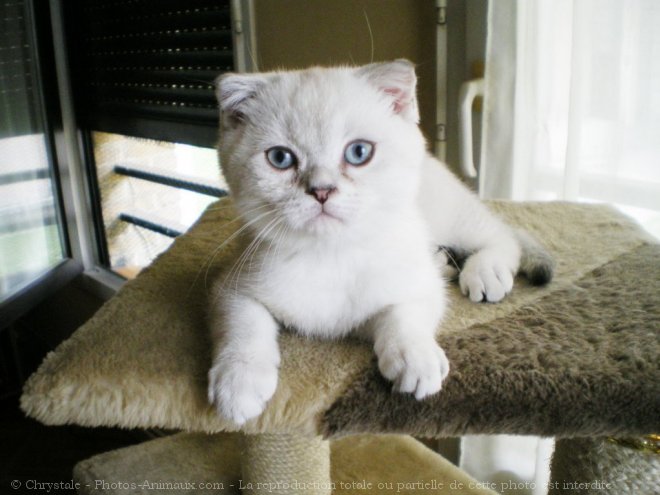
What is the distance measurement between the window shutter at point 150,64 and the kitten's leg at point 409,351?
4.26 ft

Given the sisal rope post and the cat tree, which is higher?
the cat tree

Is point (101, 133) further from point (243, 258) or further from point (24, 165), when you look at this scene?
point (243, 258)

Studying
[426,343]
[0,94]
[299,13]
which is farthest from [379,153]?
[0,94]

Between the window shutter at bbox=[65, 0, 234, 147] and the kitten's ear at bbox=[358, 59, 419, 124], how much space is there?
1.10 m

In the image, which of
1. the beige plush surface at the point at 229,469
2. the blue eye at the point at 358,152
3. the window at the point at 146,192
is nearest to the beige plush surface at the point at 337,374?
the blue eye at the point at 358,152

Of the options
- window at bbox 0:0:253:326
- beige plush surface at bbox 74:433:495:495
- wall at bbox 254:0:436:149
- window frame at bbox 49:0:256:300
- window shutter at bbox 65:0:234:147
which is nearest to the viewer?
beige plush surface at bbox 74:433:495:495

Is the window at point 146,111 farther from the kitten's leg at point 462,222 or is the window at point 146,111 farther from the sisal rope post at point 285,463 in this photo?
the sisal rope post at point 285,463

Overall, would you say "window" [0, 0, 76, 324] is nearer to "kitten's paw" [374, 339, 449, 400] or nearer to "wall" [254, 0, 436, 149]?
"wall" [254, 0, 436, 149]

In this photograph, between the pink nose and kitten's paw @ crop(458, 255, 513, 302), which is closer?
the pink nose

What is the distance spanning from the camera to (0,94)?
2.50 meters

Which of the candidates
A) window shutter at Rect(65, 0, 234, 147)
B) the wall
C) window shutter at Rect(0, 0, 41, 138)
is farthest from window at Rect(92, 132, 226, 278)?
the wall

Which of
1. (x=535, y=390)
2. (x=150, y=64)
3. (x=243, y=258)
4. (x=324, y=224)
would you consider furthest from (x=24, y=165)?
(x=535, y=390)

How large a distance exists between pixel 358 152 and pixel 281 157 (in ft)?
0.39

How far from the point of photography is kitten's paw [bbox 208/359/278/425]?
78 centimetres
